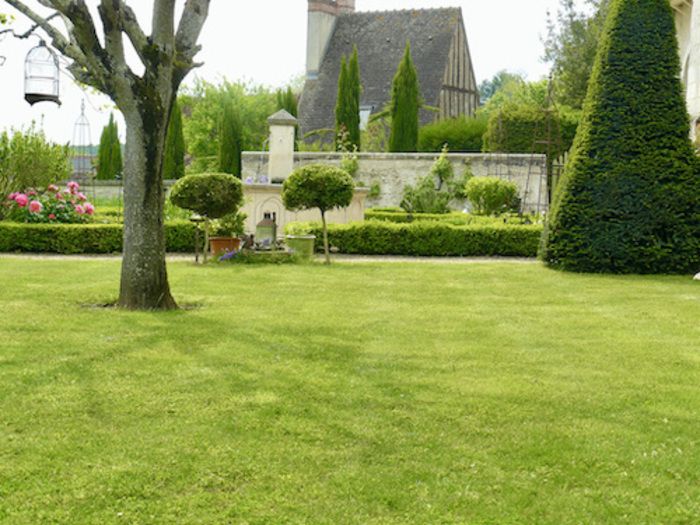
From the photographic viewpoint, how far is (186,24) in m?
9.38

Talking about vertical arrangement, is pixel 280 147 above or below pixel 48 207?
above

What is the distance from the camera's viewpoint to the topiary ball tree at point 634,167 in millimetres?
13578

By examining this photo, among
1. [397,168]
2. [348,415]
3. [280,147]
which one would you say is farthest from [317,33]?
[348,415]

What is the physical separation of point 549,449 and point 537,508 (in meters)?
0.79

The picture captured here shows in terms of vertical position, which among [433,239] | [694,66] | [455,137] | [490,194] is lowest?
[433,239]

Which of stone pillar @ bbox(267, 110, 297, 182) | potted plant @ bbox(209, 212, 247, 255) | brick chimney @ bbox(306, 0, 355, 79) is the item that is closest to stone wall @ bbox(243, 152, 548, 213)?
stone pillar @ bbox(267, 110, 297, 182)

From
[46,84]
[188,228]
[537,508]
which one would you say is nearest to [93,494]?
[537,508]

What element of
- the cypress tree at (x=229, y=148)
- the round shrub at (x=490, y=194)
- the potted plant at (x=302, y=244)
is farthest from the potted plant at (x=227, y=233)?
the cypress tree at (x=229, y=148)

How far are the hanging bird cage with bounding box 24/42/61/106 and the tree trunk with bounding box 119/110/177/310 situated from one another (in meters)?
4.26

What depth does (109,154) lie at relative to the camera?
128ft

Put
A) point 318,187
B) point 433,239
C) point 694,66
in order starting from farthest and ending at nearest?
1. point 694,66
2. point 433,239
3. point 318,187

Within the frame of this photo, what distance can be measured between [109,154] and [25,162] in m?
19.3

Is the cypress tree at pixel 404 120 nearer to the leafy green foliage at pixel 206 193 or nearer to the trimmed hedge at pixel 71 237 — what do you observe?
the trimmed hedge at pixel 71 237

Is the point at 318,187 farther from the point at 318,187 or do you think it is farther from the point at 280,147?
the point at 280,147
